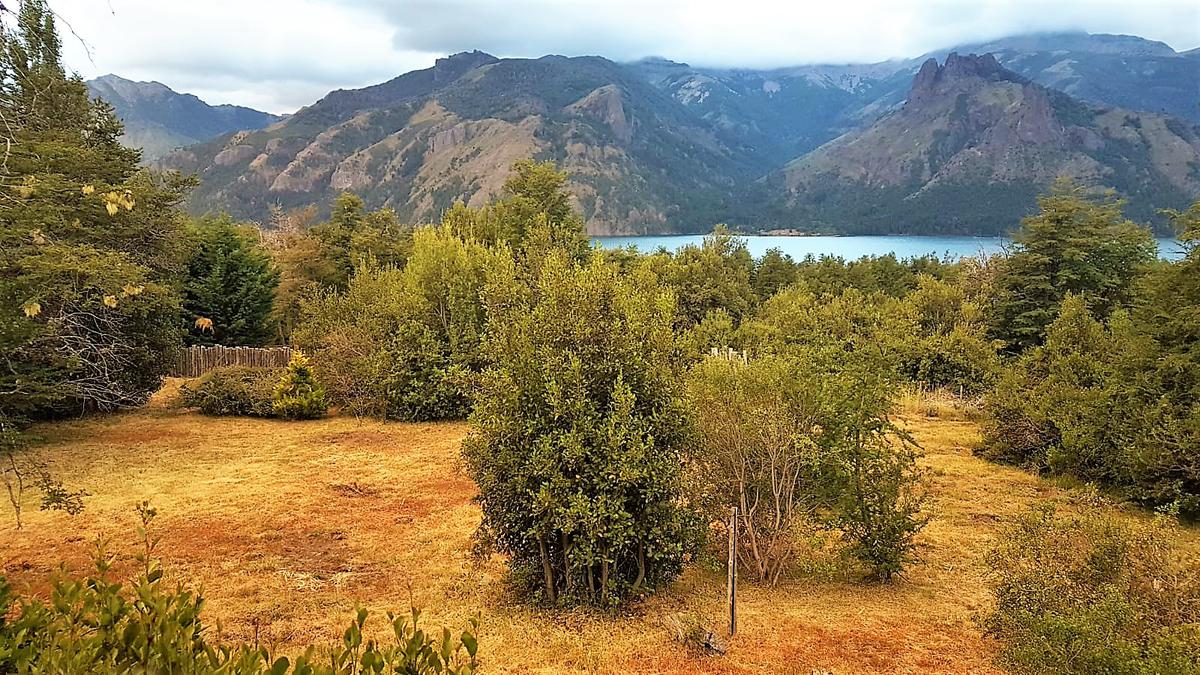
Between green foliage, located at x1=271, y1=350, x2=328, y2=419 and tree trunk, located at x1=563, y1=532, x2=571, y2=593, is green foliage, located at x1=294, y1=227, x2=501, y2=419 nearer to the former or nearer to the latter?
green foliage, located at x1=271, y1=350, x2=328, y2=419

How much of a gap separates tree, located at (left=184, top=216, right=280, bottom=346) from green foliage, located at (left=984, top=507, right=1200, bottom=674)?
2127 cm

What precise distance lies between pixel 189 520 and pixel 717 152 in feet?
651

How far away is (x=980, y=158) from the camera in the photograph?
12675 centimetres

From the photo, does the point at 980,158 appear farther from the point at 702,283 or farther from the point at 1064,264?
the point at 1064,264

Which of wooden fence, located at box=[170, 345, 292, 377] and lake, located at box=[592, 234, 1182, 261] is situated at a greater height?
lake, located at box=[592, 234, 1182, 261]

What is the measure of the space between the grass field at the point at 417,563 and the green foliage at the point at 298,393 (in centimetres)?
223

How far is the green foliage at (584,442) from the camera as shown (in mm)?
5473

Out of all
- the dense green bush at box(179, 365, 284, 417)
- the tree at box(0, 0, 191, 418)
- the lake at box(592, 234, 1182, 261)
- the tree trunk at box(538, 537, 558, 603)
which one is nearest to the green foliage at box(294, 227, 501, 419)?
the dense green bush at box(179, 365, 284, 417)

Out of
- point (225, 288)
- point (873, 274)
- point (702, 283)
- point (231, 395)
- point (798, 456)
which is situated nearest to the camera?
point (798, 456)

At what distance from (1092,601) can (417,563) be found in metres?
5.84

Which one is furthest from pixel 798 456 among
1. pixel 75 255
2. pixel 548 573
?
pixel 75 255

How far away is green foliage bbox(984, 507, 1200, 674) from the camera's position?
4152 millimetres

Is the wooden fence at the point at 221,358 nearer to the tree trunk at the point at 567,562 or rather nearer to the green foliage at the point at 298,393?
the green foliage at the point at 298,393

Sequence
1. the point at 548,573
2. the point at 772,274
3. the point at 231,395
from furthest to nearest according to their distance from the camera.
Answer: the point at 772,274 < the point at 231,395 < the point at 548,573
